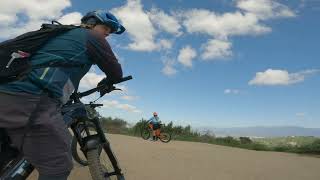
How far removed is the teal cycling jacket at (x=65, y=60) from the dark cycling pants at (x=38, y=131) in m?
0.08

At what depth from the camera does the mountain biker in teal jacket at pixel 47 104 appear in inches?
163

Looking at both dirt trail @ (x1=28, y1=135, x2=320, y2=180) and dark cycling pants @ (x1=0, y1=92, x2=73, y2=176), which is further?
dirt trail @ (x1=28, y1=135, x2=320, y2=180)

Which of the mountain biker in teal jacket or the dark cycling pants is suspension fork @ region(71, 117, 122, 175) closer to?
the mountain biker in teal jacket

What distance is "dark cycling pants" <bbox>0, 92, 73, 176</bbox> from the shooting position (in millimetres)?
4121

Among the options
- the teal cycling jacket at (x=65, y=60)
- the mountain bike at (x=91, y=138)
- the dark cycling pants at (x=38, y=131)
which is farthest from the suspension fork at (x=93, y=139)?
the dark cycling pants at (x=38, y=131)

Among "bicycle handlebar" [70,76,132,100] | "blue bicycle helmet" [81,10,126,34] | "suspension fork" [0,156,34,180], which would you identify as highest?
"blue bicycle helmet" [81,10,126,34]

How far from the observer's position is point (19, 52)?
420cm

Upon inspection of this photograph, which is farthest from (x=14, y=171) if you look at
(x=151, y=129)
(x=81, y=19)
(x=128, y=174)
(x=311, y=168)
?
(x=151, y=129)

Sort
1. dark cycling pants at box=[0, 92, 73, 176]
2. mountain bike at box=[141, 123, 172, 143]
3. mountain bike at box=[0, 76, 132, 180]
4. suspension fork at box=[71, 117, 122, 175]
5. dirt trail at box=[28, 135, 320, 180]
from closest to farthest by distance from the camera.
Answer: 1. dark cycling pants at box=[0, 92, 73, 176]
2. mountain bike at box=[0, 76, 132, 180]
3. suspension fork at box=[71, 117, 122, 175]
4. dirt trail at box=[28, 135, 320, 180]
5. mountain bike at box=[141, 123, 172, 143]

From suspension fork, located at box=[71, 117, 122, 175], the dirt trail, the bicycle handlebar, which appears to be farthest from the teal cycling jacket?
the dirt trail

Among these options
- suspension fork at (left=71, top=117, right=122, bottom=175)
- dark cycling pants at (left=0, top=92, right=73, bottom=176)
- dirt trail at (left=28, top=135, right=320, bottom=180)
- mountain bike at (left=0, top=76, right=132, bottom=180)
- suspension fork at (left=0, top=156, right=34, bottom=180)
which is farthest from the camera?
dirt trail at (left=28, top=135, right=320, bottom=180)

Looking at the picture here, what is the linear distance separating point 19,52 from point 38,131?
593 mm

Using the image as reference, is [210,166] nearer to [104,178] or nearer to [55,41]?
[104,178]

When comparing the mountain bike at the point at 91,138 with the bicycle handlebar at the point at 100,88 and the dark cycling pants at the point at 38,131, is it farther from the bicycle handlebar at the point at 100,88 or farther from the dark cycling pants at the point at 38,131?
the dark cycling pants at the point at 38,131
